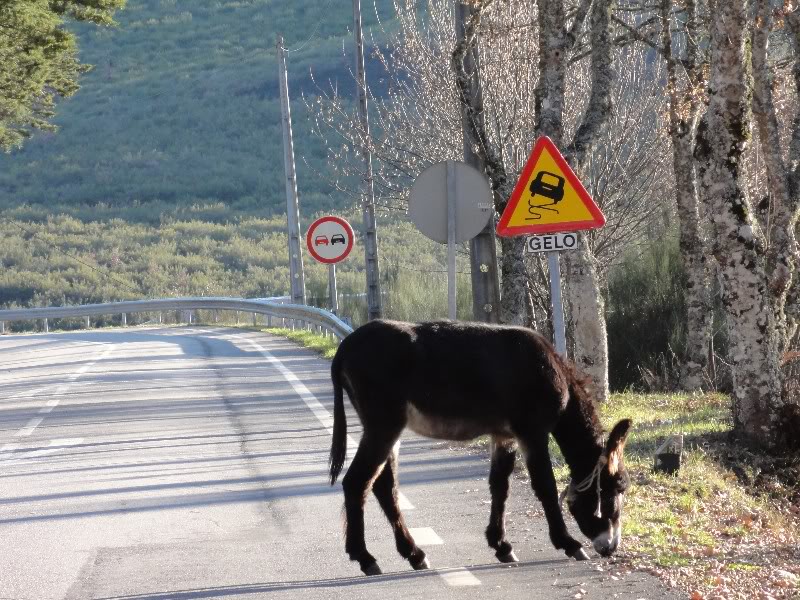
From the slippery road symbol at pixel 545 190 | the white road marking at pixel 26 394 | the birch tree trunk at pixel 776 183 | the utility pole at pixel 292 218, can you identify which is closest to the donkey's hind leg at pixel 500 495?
the slippery road symbol at pixel 545 190

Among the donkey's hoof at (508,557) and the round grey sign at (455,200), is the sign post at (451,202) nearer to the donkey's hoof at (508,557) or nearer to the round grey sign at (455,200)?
the round grey sign at (455,200)

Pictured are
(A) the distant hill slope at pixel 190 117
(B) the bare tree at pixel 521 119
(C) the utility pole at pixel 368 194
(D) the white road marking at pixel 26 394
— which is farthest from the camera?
(A) the distant hill slope at pixel 190 117

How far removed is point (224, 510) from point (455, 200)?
536cm

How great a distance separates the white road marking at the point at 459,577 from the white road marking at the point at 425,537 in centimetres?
74

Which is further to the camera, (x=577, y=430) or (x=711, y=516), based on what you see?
(x=711, y=516)

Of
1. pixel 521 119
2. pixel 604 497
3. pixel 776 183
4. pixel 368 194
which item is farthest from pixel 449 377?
pixel 368 194

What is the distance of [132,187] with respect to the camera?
79.8m

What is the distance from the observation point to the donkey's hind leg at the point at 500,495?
286 inches

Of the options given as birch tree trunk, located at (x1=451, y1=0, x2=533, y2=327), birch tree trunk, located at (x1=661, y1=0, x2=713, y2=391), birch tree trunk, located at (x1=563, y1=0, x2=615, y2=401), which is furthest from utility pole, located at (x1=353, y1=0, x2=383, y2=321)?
birch tree trunk, located at (x1=563, y1=0, x2=615, y2=401)

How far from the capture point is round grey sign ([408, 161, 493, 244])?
44.3 feet

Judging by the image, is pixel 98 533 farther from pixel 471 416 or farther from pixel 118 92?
pixel 118 92

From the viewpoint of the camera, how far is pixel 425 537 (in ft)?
26.4

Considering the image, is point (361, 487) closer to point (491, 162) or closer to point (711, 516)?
point (711, 516)

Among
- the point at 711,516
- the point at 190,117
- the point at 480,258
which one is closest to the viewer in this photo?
the point at 711,516
